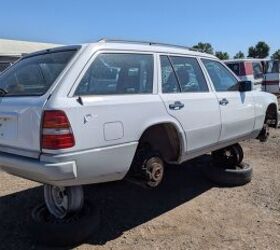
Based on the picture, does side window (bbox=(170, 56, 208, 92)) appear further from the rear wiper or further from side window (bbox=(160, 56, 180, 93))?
the rear wiper

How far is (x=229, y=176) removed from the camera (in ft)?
20.8

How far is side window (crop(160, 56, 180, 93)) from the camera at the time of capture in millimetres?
4961

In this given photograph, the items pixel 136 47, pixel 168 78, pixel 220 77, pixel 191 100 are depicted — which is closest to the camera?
pixel 136 47

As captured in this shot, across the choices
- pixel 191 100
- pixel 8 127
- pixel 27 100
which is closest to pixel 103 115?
pixel 27 100

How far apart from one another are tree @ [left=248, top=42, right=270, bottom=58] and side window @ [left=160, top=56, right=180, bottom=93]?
6871 centimetres

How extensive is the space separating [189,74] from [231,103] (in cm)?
88

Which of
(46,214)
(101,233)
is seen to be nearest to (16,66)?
(46,214)

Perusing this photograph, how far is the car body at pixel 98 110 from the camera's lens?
3877 mm

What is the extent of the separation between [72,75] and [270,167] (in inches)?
176

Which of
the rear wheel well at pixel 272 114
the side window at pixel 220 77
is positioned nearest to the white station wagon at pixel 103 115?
the side window at pixel 220 77

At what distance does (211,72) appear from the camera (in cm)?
595

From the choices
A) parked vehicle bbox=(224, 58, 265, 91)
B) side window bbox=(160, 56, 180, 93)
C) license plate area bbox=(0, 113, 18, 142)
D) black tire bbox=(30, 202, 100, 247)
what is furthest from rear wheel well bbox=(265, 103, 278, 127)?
parked vehicle bbox=(224, 58, 265, 91)

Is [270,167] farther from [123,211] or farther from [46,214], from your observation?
[46,214]

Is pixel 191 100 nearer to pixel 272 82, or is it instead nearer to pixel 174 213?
pixel 174 213
